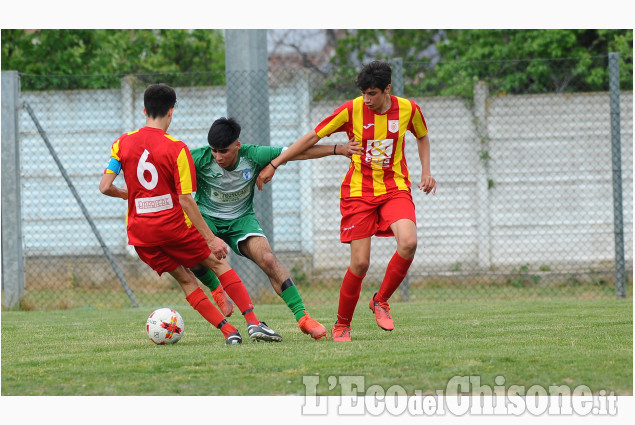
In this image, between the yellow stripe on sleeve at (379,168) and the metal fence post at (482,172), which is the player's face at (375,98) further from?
the metal fence post at (482,172)

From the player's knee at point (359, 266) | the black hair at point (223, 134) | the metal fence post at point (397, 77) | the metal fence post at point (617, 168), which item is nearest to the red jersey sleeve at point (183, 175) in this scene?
the black hair at point (223, 134)

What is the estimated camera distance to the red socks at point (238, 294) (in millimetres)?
6105

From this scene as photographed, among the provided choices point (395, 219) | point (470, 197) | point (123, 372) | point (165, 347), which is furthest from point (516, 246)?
point (123, 372)

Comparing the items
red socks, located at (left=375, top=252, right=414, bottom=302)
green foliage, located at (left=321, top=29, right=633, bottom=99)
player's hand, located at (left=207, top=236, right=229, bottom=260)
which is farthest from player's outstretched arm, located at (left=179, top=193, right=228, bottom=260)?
green foliage, located at (left=321, top=29, right=633, bottom=99)

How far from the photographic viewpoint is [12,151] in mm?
9812

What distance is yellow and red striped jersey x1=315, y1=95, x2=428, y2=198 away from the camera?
6105 mm

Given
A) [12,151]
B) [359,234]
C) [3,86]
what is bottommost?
[359,234]

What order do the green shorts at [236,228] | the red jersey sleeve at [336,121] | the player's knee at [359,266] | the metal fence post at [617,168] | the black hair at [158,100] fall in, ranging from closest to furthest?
the black hair at [158,100]
the player's knee at [359,266]
the red jersey sleeve at [336,121]
the green shorts at [236,228]
the metal fence post at [617,168]

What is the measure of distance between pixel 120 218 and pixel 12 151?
3100 mm

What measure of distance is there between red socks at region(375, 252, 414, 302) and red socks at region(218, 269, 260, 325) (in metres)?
0.96

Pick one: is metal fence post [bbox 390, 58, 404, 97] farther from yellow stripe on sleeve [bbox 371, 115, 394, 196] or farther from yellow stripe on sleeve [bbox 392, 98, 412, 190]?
yellow stripe on sleeve [bbox 371, 115, 394, 196]

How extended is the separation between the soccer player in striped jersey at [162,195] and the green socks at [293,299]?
284mm
